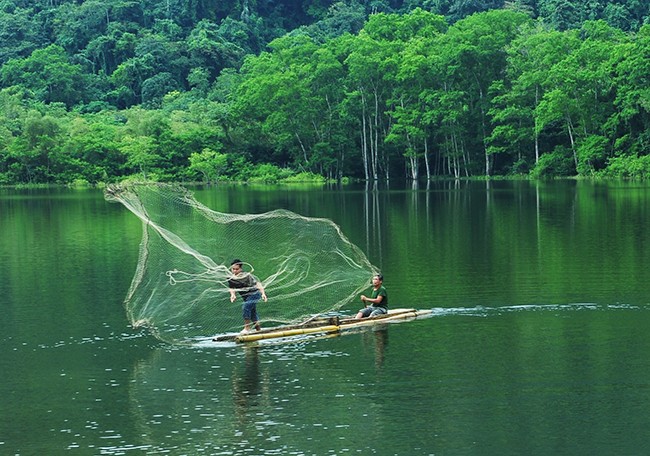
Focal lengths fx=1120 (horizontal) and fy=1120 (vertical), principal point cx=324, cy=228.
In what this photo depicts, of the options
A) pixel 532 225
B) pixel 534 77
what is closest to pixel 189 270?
pixel 532 225

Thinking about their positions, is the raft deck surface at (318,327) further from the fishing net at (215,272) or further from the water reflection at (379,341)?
the fishing net at (215,272)

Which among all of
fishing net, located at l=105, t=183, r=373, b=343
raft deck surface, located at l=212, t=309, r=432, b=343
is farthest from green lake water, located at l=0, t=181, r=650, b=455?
fishing net, located at l=105, t=183, r=373, b=343

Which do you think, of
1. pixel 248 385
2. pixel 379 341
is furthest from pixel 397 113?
pixel 248 385

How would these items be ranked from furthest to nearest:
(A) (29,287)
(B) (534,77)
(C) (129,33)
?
(C) (129,33) < (B) (534,77) < (A) (29,287)

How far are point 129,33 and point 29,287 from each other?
138 metres

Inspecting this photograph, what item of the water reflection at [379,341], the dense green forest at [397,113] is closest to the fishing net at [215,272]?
the water reflection at [379,341]

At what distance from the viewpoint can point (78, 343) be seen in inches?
867

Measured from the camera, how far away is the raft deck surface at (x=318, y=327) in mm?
21406

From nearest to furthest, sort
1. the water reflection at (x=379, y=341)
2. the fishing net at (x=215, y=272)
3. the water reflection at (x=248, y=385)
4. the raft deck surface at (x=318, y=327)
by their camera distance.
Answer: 1. the water reflection at (x=248, y=385)
2. the water reflection at (x=379, y=341)
3. the raft deck surface at (x=318, y=327)
4. the fishing net at (x=215, y=272)

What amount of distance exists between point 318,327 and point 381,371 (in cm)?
354

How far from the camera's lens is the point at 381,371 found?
61.5 feet

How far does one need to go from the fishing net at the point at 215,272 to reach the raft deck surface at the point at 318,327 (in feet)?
2.48

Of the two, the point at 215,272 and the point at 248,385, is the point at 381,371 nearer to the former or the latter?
the point at 248,385

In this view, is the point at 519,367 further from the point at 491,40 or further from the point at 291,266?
the point at 491,40
